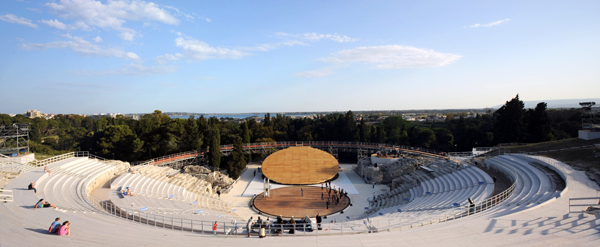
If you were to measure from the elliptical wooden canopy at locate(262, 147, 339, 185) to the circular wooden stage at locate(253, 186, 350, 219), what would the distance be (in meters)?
2.29

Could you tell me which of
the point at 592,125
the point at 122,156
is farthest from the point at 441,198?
the point at 122,156

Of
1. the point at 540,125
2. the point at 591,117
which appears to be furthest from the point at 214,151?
the point at 540,125

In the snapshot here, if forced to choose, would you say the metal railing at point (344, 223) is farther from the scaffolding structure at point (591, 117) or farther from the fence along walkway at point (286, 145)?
the fence along walkway at point (286, 145)

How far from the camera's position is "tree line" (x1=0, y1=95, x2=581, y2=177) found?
30.2 m

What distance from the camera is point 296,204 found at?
847 inches

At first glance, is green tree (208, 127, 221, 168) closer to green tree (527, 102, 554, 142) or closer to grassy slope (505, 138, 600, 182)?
grassy slope (505, 138, 600, 182)

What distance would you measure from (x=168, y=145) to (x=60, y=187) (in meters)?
16.1

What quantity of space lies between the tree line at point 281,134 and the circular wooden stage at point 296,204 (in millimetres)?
7528

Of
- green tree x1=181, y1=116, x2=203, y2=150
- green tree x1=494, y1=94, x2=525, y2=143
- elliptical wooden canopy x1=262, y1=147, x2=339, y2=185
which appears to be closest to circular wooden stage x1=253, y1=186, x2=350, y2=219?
elliptical wooden canopy x1=262, y1=147, x2=339, y2=185

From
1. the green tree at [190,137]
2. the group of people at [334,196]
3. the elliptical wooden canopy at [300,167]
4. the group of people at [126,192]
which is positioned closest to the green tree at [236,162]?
the elliptical wooden canopy at [300,167]

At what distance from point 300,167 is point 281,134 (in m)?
17.2

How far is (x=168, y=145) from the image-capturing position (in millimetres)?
30172

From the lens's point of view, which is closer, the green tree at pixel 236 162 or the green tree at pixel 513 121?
the green tree at pixel 236 162

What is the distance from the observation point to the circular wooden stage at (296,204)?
19666 millimetres
